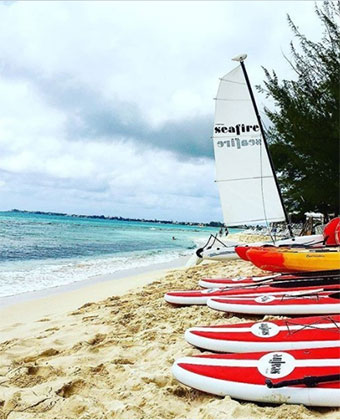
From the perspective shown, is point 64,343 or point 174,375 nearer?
point 174,375

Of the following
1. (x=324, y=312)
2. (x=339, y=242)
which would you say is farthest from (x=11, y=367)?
(x=339, y=242)

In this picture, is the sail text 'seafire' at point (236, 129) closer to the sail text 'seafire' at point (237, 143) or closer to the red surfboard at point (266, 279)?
the sail text 'seafire' at point (237, 143)

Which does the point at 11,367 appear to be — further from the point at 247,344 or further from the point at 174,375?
the point at 247,344

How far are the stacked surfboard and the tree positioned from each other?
19.7 ft

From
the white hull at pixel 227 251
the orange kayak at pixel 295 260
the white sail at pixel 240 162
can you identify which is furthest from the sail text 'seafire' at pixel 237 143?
the orange kayak at pixel 295 260

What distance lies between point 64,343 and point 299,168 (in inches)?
361

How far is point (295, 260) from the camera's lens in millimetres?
6406

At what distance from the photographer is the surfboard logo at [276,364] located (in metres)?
2.80

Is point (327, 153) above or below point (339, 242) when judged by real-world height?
above

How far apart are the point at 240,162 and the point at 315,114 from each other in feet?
7.86

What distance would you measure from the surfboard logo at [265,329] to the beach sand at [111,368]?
1.84 ft

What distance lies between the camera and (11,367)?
3.74m

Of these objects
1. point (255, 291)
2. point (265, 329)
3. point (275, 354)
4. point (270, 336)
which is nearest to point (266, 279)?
point (255, 291)

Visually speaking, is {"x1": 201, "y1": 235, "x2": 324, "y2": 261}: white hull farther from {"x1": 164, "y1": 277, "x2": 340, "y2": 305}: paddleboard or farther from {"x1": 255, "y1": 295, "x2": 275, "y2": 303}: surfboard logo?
{"x1": 255, "y1": 295, "x2": 275, "y2": 303}: surfboard logo
